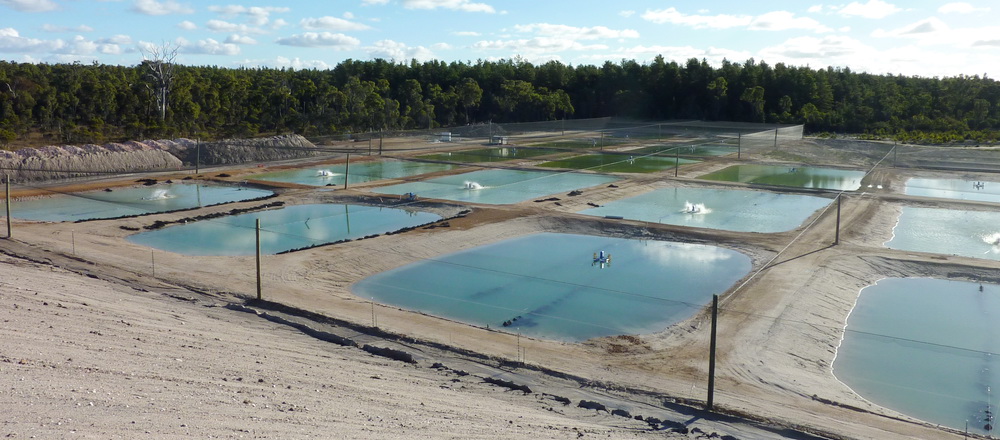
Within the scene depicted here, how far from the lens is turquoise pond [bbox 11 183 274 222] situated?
29.6 m

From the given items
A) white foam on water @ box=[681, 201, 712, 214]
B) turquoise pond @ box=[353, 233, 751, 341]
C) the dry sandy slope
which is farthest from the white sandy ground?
white foam on water @ box=[681, 201, 712, 214]

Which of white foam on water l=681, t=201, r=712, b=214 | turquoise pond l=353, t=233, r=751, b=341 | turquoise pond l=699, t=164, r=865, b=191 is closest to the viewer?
turquoise pond l=353, t=233, r=751, b=341

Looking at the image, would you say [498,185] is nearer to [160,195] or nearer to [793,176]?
[160,195]

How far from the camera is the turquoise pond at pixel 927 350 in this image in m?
13.1

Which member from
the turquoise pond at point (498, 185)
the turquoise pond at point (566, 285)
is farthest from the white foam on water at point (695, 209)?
the turquoise pond at point (498, 185)

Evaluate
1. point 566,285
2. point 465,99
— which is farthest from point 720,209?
point 465,99

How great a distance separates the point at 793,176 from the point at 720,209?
48.1ft

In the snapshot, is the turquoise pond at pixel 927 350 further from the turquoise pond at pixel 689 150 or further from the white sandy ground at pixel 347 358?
the turquoise pond at pixel 689 150

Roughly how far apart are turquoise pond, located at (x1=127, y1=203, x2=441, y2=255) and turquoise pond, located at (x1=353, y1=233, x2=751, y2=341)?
482cm

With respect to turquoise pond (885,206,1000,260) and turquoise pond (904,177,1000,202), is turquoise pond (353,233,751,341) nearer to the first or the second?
turquoise pond (885,206,1000,260)

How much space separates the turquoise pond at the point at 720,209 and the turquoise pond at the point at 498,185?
4073mm

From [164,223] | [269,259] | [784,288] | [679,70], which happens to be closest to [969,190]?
[784,288]

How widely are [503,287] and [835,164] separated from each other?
3670 cm

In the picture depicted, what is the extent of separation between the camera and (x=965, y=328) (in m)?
17.1
